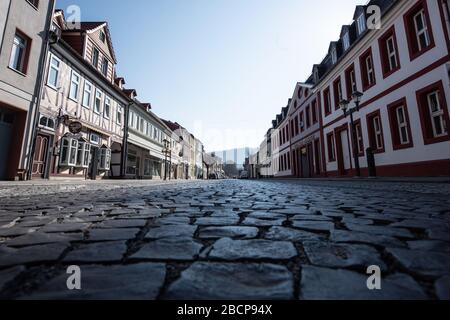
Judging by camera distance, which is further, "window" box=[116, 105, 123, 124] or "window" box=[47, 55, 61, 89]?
"window" box=[116, 105, 123, 124]

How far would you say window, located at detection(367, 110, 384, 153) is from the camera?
12.9 m

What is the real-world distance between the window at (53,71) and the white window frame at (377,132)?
15975 millimetres

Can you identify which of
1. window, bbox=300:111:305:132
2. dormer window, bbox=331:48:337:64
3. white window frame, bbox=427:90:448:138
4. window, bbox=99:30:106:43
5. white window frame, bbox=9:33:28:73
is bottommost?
white window frame, bbox=427:90:448:138

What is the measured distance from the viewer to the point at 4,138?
10281mm

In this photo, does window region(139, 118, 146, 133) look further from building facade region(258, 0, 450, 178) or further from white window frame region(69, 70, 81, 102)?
building facade region(258, 0, 450, 178)

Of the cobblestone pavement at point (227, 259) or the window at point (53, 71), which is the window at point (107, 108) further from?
the cobblestone pavement at point (227, 259)

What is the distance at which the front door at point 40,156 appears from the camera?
11345mm

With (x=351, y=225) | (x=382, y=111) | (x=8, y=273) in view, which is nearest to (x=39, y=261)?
(x=8, y=273)

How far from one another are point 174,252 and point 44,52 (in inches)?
542

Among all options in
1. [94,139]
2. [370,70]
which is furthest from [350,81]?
[94,139]

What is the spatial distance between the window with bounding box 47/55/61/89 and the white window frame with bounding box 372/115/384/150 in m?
16.0

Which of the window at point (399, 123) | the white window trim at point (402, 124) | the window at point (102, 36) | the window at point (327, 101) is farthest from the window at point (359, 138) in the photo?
the window at point (102, 36)

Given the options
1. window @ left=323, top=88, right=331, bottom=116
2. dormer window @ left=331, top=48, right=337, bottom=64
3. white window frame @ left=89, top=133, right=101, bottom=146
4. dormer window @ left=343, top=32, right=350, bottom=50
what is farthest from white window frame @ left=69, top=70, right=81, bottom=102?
window @ left=323, top=88, right=331, bottom=116
